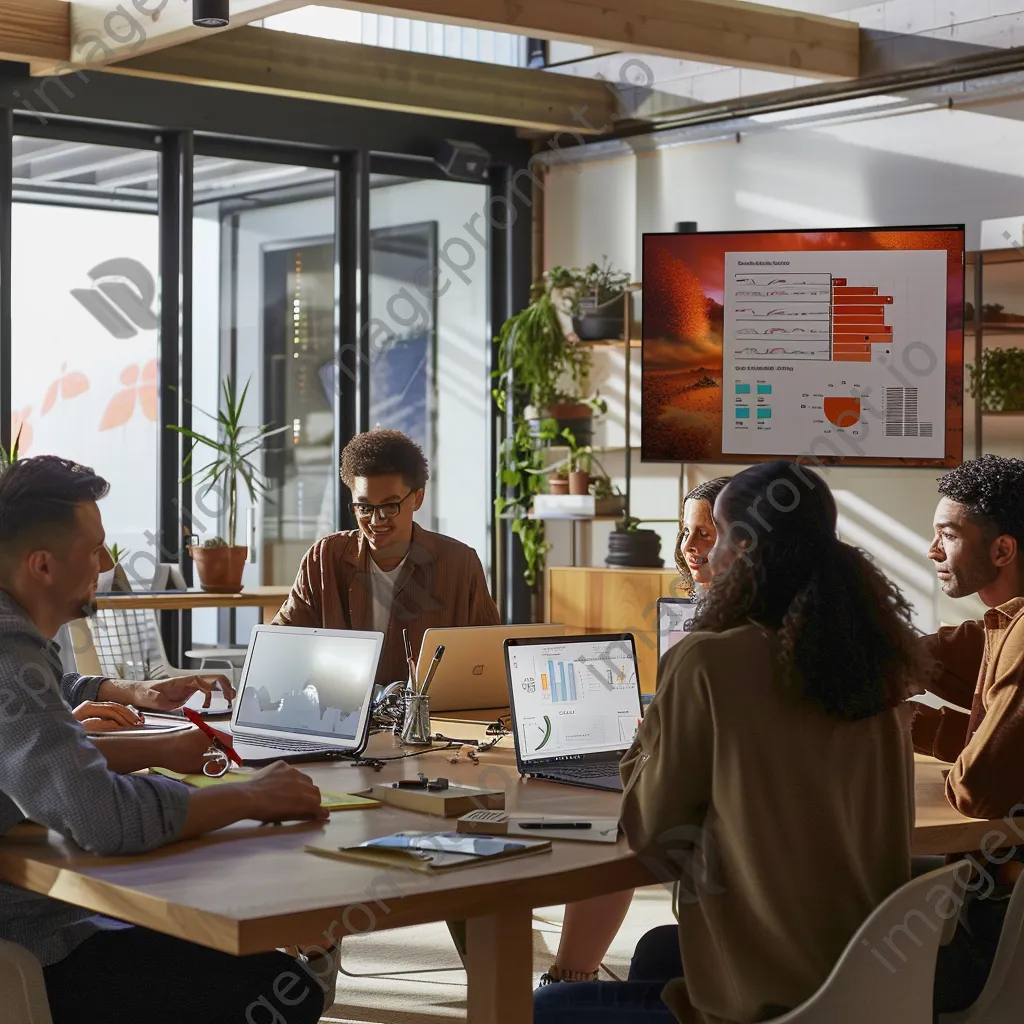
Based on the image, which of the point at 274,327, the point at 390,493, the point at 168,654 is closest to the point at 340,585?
the point at 390,493

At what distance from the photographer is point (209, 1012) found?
8.22 feet

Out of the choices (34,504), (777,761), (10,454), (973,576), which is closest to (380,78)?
(10,454)

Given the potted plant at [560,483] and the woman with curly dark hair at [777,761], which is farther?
the potted plant at [560,483]

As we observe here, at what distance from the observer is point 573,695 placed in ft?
10.6

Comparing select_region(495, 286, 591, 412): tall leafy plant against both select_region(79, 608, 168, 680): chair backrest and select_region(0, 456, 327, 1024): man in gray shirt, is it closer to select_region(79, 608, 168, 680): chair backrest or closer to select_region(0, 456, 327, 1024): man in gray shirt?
select_region(79, 608, 168, 680): chair backrest

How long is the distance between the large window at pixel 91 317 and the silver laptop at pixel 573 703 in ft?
13.2

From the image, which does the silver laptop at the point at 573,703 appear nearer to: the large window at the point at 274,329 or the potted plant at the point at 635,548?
the potted plant at the point at 635,548

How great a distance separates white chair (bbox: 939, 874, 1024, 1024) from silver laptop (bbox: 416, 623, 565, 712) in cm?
144

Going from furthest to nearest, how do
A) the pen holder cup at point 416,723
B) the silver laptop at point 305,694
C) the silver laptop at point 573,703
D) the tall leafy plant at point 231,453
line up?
the tall leafy plant at point 231,453 → the pen holder cup at point 416,723 → the silver laptop at point 305,694 → the silver laptop at point 573,703

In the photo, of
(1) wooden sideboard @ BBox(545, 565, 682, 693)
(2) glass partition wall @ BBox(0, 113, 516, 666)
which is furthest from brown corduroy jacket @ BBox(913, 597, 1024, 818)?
(2) glass partition wall @ BBox(0, 113, 516, 666)

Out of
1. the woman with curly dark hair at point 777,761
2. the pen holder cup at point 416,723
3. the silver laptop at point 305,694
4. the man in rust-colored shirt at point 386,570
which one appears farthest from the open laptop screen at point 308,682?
the woman with curly dark hair at point 777,761

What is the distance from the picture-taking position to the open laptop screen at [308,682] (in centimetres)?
333

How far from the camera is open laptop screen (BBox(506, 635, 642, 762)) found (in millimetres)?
3168

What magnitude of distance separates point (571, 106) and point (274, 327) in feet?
5.91
